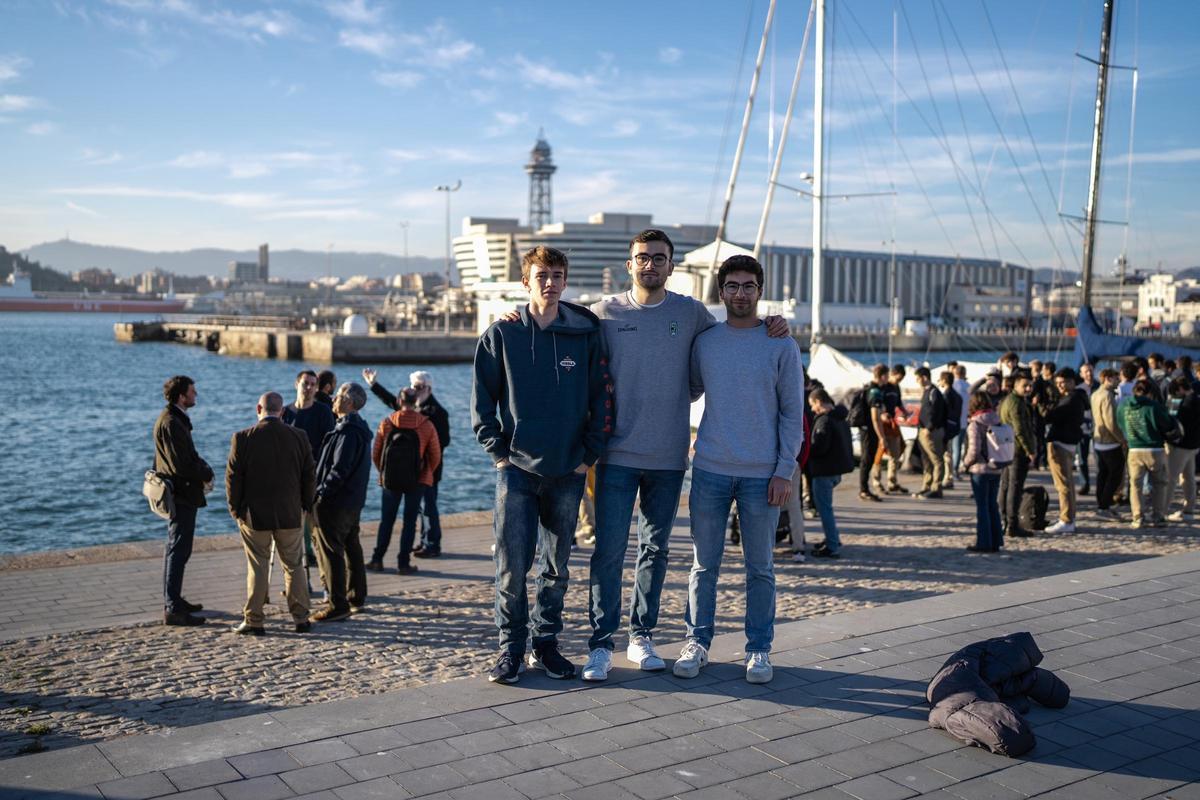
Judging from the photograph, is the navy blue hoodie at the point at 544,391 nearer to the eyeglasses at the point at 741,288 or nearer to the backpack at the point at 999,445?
the eyeglasses at the point at 741,288

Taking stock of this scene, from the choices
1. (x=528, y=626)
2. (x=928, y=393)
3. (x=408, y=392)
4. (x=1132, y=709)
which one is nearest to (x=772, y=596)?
(x=528, y=626)

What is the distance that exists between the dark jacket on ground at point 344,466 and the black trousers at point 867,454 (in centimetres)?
721

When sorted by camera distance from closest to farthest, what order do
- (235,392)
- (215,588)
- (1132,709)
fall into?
(1132,709) → (215,588) → (235,392)

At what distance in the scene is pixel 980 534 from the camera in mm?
9539

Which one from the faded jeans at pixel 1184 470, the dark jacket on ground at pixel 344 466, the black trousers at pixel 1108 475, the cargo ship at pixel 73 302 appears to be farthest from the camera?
the cargo ship at pixel 73 302

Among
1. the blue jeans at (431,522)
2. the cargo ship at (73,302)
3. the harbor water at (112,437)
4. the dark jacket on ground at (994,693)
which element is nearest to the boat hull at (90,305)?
the cargo ship at (73,302)

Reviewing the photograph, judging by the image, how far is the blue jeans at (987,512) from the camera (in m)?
9.26

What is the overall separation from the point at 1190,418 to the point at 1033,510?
1914mm

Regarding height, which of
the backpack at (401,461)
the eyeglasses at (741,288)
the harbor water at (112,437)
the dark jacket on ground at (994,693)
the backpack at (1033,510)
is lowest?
the harbor water at (112,437)

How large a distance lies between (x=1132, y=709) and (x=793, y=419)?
1.93 m

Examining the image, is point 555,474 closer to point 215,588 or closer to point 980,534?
point 215,588

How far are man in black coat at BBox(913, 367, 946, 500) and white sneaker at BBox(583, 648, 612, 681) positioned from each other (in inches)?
349

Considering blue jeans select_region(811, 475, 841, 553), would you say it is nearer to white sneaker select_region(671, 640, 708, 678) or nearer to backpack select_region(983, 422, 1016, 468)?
backpack select_region(983, 422, 1016, 468)

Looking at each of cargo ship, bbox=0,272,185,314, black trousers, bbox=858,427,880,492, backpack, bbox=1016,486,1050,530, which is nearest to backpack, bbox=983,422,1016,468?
backpack, bbox=1016,486,1050,530
